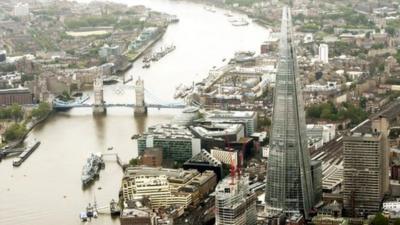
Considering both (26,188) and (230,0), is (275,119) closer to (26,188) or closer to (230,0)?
(26,188)

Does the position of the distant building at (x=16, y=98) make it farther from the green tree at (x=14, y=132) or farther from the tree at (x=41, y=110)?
the green tree at (x=14, y=132)

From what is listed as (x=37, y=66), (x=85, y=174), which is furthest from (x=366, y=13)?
(x=85, y=174)

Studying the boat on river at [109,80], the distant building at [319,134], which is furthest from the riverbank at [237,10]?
the distant building at [319,134]

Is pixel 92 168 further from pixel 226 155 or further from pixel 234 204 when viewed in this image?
pixel 234 204

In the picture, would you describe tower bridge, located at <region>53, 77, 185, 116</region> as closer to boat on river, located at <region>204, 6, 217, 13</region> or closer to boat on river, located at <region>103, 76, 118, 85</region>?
boat on river, located at <region>103, 76, 118, 85</region>

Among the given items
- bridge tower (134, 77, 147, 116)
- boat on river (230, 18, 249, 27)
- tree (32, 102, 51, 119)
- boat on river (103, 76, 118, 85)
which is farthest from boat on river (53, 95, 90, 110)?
boat on river (230, 18, 249, 27)

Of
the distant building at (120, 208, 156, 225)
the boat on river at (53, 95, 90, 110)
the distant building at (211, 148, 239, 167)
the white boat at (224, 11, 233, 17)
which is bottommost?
the distant building at (120, 208, 156, 225)
